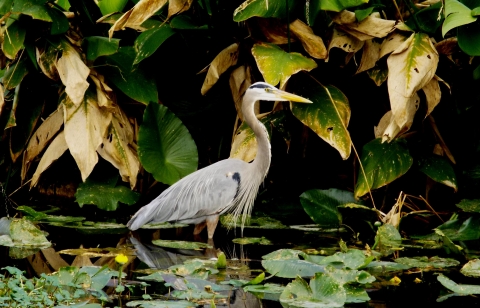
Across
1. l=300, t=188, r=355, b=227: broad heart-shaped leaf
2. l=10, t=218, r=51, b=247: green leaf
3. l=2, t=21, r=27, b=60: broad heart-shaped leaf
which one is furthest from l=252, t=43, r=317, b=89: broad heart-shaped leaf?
l=10, t=218, r=51, b=247: green leaf

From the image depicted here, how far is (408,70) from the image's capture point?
5598 mm

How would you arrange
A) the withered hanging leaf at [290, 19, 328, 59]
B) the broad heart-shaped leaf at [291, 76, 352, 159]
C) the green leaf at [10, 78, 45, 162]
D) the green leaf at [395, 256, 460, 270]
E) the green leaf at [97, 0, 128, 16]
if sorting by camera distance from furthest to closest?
the green leaf at [10, 78, 45, 162]
the green leaf at [97, 0, 128, 16]
the withered hanging leaf at [290, 19, 328, 59]
the broad heart-shaped leaf at [291, 76, 352, 159]
the green leaf at [395, 256, 460, 270]

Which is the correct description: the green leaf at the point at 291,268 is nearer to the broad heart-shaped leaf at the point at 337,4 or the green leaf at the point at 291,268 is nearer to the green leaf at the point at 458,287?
the green leaf at the point at 458,287

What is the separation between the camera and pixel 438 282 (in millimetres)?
4609

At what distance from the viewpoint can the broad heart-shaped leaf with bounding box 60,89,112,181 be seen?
6203mm

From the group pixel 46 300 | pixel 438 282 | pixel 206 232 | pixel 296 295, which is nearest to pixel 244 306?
pixel 296 295

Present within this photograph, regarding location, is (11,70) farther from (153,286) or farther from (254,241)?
(153,286)

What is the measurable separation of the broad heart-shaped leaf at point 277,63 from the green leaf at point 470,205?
1.43 meters

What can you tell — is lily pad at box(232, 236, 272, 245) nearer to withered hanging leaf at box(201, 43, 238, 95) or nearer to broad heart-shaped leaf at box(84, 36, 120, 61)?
withered hanging leaf at box(201, 43, 238, 95)

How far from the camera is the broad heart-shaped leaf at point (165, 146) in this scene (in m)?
6.25

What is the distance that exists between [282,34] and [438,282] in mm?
2435

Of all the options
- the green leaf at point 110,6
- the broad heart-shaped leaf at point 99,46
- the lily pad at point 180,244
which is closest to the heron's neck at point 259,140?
the lily pad at point 180,244

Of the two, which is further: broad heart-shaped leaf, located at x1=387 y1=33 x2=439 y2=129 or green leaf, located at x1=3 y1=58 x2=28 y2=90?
green leaf, located at x1=3 y1=58 x2=28 y2=90

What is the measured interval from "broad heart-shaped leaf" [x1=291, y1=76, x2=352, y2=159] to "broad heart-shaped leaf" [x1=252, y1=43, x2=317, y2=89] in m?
0.33
